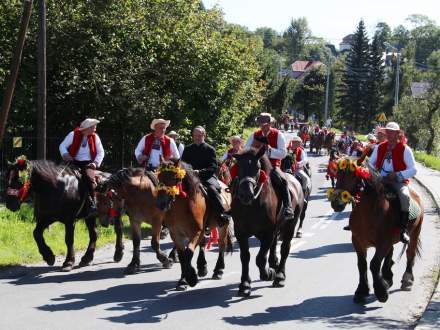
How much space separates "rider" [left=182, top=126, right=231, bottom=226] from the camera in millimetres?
11430

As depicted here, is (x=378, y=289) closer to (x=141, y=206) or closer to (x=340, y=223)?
(x=141, y=206)

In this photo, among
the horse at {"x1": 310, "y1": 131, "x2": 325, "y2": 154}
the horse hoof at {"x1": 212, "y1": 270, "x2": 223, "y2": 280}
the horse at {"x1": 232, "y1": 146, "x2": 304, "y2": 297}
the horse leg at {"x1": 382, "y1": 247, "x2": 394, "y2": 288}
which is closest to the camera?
the horse at {"x1": 232, "y1": 146, "x2": 304, "y2": 297}

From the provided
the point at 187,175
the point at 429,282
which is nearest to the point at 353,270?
the point at 429,282

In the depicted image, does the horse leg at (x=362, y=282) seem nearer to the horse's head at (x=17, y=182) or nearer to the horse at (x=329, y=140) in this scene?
the horse's head at (x=17, y=182)

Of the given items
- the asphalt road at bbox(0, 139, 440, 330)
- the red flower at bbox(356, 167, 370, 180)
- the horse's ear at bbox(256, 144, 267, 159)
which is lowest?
the asphalt road at bbox(0, 139, 440, 330)

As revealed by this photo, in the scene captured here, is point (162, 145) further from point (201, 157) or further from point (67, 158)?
point (67, 158)

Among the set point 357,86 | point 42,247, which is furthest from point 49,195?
point 357,86

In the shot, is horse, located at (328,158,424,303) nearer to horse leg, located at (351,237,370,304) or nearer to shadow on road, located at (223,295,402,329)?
horse leg, located at (351,237,370,304)

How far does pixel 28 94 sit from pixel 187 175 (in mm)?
11862

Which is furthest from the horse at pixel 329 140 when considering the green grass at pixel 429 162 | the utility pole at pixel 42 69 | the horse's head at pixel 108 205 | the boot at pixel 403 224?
the boot at pixel 403 224

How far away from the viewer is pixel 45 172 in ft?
39.7

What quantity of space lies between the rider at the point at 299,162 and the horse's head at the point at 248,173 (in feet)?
21.1

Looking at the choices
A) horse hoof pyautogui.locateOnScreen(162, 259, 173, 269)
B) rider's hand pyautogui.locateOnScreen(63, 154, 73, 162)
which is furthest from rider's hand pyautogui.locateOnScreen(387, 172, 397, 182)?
rider's hand pyautogui.locateOnScreen(63, 154, 73, 162)

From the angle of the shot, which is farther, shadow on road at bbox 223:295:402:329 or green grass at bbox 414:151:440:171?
green grass at bbox 414:151:440:171
